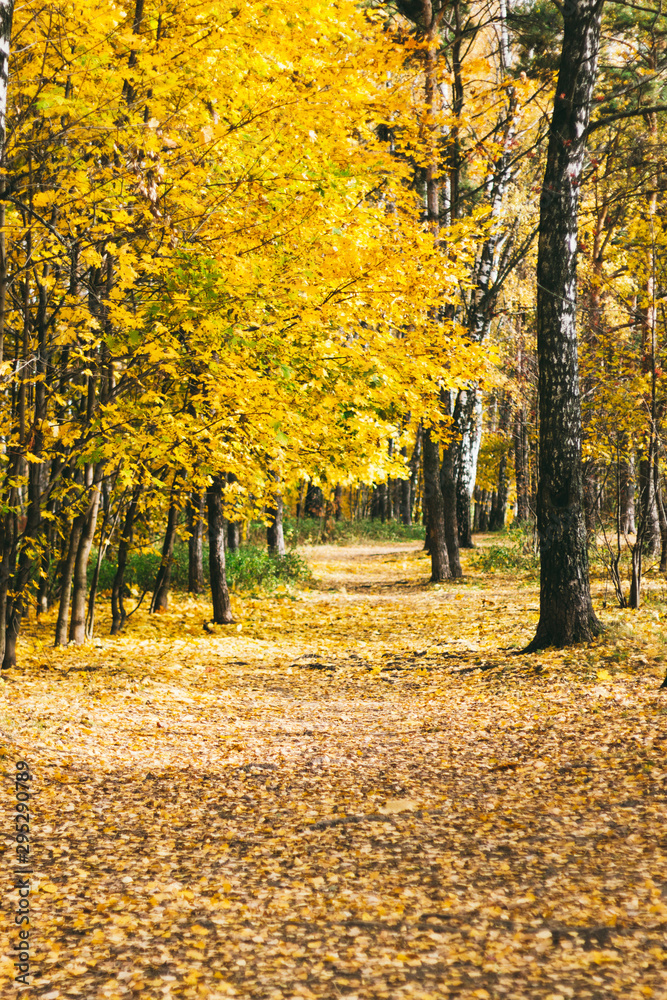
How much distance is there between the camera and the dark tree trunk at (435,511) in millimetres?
14016

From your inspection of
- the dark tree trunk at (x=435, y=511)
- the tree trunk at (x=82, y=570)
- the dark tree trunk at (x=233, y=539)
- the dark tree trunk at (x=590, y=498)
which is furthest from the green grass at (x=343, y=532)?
the tree trunk at (x=82, y=570)

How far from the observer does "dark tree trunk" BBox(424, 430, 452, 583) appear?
14016 millimetres

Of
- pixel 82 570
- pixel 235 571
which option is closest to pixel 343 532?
pixel 235 571

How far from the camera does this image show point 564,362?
24.6 feet

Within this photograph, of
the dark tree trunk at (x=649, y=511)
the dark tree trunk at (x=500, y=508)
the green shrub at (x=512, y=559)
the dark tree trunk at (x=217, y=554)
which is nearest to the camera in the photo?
the dark tree trunk at (x=217, y=554)

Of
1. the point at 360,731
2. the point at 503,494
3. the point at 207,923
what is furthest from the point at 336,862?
the point at 503,494

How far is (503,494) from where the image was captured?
94.0ft

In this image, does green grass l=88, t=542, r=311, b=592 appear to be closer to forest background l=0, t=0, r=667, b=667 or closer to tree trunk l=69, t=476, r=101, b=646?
forest background l=0, t=0, r=667, b=667

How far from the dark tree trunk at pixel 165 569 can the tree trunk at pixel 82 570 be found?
1.61 m

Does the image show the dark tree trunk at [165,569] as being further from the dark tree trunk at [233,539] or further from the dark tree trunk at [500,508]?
the dark tree trunk at [500,508]

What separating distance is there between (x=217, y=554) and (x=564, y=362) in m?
5.68

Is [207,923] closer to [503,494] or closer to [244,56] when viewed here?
[244,56]

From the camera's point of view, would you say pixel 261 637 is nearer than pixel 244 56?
No

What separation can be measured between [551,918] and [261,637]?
25.6 ft
